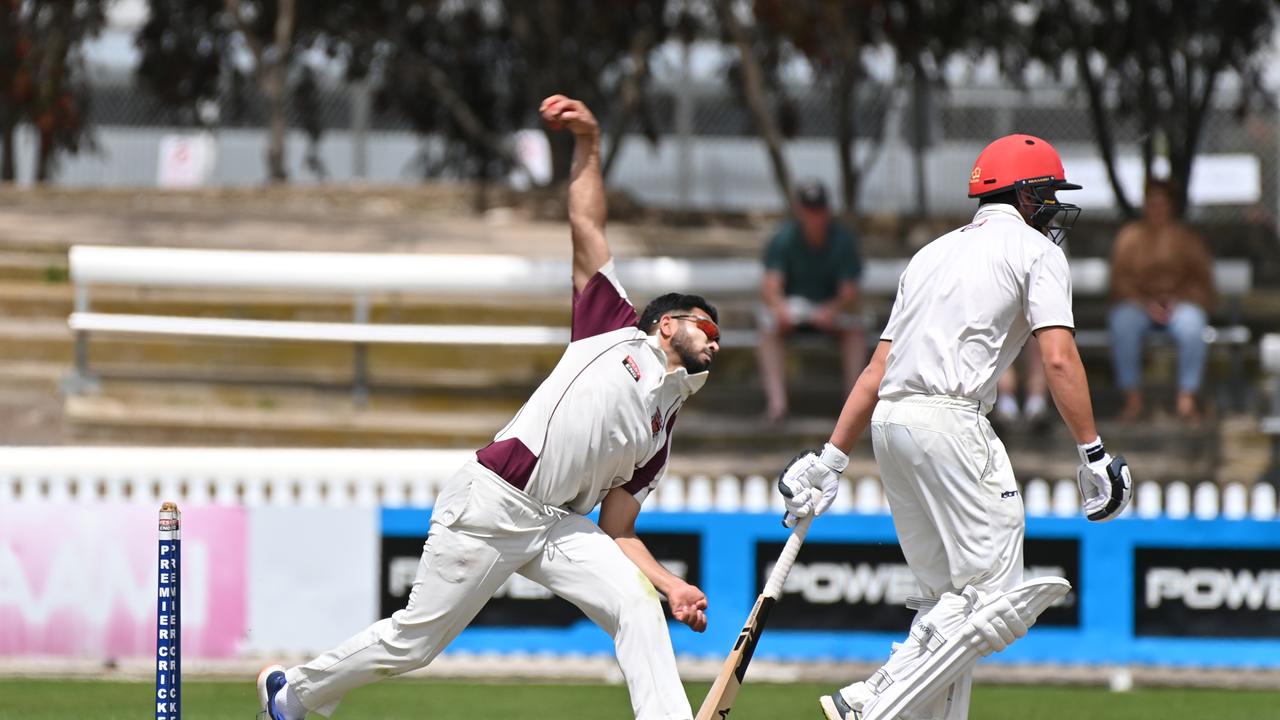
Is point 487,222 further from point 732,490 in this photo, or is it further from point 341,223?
point 732,490

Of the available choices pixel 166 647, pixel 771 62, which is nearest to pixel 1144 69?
pixel 771 62

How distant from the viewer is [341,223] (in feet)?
53.7

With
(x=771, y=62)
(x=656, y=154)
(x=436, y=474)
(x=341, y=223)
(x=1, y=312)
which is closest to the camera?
(x=436, y=474)

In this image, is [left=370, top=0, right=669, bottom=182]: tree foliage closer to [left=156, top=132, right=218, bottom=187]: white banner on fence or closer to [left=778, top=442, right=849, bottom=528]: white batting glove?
[left=156, top=132, right=218, bottom=187]: white banner on fence

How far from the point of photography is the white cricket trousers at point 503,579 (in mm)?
5473

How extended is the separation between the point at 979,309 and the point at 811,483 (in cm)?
77

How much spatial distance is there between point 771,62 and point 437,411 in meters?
8.21

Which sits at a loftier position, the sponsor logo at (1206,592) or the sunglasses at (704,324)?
the sunglasses at (704,324)

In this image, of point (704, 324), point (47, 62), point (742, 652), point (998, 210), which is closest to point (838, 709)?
point (742, 652)

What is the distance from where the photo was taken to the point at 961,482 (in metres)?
5.62

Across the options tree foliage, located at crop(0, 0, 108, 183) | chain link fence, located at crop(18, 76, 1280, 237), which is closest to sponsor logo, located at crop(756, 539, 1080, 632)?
chain link fence, located at crop(18, 76, 1280, 237)

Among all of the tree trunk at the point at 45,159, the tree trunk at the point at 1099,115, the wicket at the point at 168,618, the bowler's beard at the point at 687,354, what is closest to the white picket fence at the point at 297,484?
the bowler's beard at the point at 687,354

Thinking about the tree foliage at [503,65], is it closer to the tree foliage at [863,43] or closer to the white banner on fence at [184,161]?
the tree foliage at [863,43]

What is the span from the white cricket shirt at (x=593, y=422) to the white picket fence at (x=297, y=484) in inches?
133
